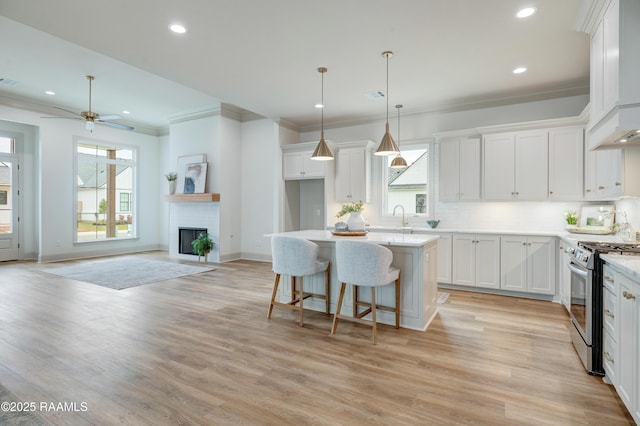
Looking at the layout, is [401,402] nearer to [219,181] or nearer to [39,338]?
[39,338]

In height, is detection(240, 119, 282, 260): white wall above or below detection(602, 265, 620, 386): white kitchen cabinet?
above

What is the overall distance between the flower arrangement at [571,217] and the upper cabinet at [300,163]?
393 cm

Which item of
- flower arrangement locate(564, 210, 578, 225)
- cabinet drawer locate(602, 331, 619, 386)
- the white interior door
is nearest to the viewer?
cabinet drawer locate(602, 331, 619, 386)

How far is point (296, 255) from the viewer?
3.54 metres

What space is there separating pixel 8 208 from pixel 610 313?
1015 cm

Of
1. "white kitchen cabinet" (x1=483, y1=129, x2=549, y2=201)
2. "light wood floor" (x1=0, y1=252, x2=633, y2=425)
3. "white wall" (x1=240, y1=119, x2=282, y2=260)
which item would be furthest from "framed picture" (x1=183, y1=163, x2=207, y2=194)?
"white kitchen cabinet" (x1=483, y1=129, x2=549, y2=201)

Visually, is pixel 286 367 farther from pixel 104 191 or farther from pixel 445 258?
pixel 104 191

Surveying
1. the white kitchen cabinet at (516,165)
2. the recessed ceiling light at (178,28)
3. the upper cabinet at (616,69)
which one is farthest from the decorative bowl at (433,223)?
the recessed ceiling light at (178,28)

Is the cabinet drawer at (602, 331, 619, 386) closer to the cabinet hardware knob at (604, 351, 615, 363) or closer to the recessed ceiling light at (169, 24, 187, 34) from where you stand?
the cabinet hardware knob at (604, 351, 615, 363)

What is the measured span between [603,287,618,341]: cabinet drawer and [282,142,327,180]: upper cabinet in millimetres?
4773

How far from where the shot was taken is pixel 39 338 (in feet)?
10.4

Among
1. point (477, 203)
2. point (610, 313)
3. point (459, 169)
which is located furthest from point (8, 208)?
point (610, 313)

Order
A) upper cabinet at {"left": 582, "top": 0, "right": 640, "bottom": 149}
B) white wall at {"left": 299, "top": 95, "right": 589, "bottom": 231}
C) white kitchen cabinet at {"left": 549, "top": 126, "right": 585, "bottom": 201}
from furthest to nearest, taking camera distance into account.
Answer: white wall at {"left": 299, "top": 95, "right": 589, "bottom": 231} < white kitchen cabinet at {"left": 549, "top": 126, "right": 585, "bottom": 201} < upper cabinet at {"left": 582, "top": 0, "right": 640, "bottom": 149}

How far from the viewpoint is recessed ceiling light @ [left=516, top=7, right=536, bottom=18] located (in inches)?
122
